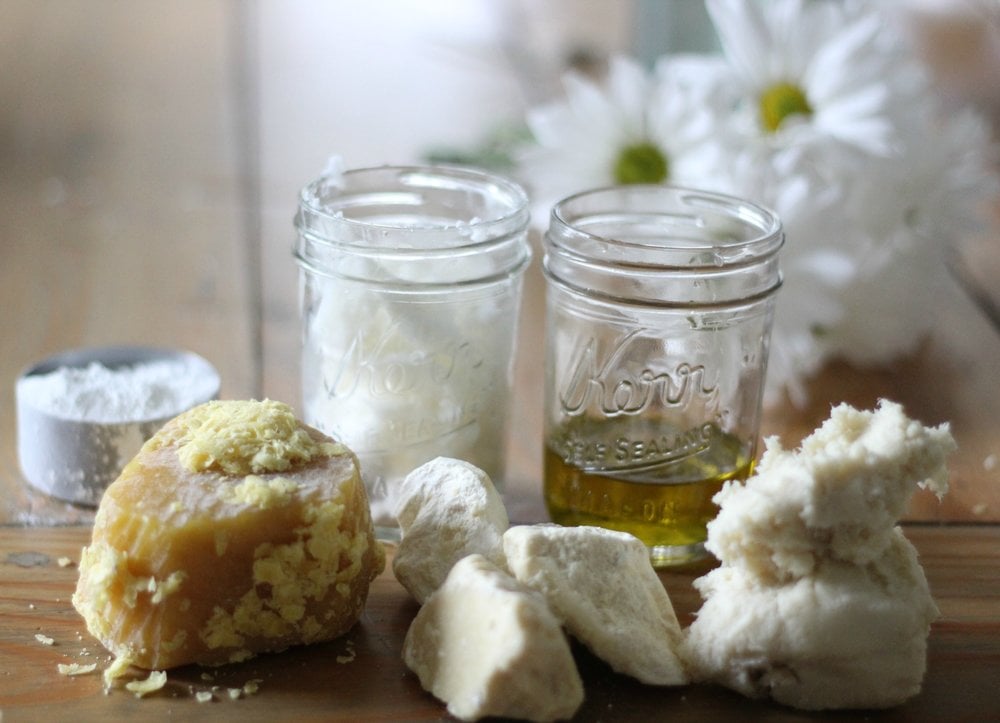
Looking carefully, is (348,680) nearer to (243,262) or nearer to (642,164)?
(642,164)

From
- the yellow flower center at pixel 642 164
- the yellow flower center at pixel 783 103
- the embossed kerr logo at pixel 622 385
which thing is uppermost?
the yellow flower center at pixel 783 103

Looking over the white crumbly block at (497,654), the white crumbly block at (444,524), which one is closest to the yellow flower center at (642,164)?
the white crumbly block at (444,524)

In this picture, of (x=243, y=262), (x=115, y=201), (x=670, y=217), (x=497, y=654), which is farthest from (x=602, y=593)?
(x=115, y=201)

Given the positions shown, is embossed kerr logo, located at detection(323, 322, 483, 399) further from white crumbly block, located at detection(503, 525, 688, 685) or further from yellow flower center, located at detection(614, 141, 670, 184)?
yellow flower center, located at detection(614, 141, 670, 184)

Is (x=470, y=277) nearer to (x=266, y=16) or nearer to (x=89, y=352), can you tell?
(x=89, y=352)

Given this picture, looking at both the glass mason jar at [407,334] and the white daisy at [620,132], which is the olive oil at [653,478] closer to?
the glass mason jar at [407,334]

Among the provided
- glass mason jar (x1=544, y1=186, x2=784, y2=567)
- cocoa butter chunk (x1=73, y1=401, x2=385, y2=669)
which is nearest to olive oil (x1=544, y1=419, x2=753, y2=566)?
glass mason jar (x1=544, y1=186, x2=784, y2=567)
